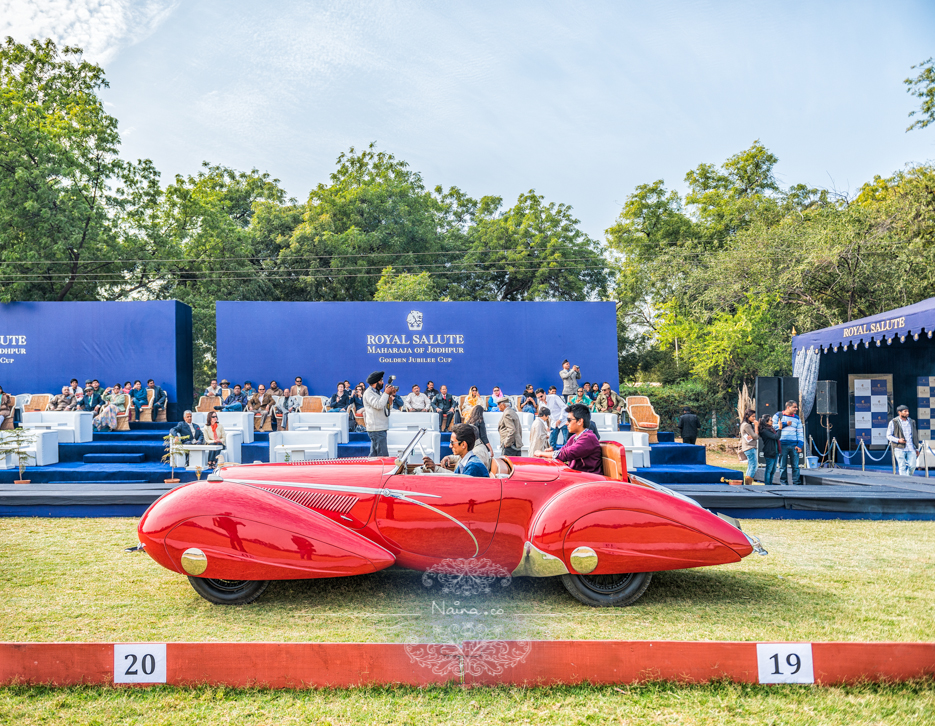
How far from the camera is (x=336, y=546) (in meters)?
4.23

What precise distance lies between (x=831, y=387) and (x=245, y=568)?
12.0 metres

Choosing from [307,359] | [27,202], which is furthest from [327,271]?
[307,359]

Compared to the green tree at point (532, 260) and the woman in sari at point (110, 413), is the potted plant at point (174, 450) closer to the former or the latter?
the woman in sari at point (110, 413)

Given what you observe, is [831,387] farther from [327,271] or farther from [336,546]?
[327,271]

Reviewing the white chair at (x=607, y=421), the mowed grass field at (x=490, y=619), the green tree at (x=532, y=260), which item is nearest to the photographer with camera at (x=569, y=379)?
the white chair at (x=607, y=421)

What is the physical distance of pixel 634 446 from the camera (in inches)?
415

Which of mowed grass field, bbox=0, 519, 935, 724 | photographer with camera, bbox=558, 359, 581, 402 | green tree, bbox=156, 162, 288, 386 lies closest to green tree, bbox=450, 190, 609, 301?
green tree, bbox=156, 162, 288, 386

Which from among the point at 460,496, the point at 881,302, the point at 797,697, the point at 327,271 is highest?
the point at 327,271

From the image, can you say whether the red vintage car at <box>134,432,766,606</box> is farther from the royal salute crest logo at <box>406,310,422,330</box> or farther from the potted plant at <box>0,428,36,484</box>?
the royal salute crest logo at <box>406,310,422,330</box>

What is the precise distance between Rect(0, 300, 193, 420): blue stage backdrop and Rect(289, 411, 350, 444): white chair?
5.15 meters

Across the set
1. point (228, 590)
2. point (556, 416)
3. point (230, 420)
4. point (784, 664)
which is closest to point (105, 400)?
point (230, 420)

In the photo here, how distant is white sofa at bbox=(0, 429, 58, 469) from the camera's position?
34.8ft

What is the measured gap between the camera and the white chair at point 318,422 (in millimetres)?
11477

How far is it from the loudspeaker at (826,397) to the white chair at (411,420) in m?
7.63
